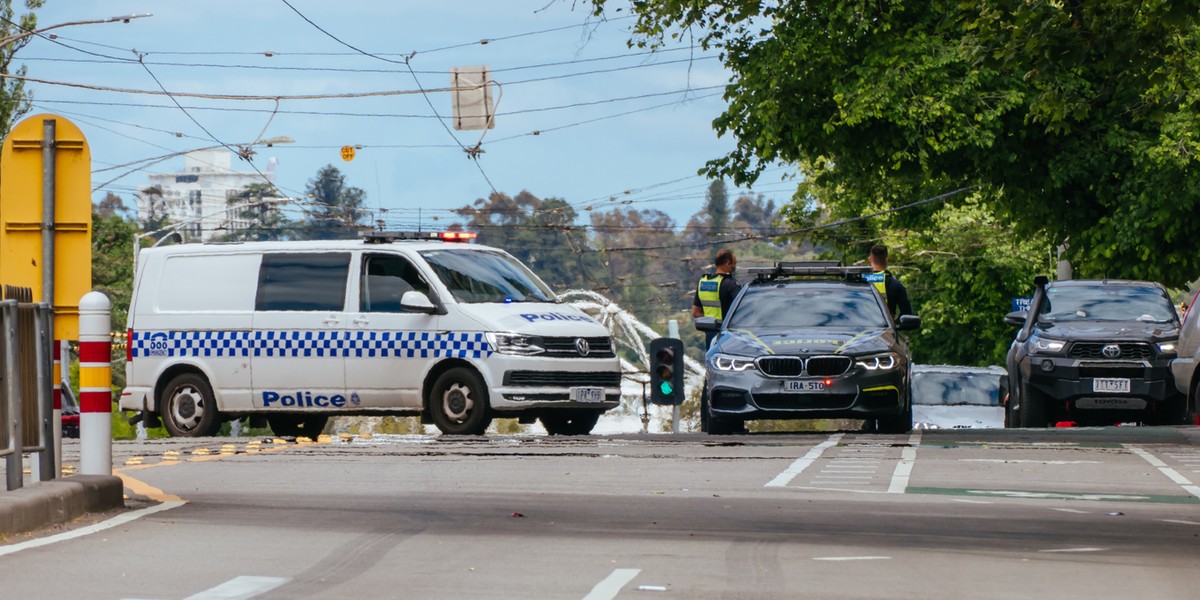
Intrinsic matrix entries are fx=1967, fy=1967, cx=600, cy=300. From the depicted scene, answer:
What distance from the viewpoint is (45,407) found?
10484mm

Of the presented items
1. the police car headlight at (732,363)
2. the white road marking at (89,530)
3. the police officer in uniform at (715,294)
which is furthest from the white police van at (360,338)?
the white road marking at (89,530)

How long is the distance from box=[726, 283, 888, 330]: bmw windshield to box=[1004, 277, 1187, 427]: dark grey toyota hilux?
9.08 ft

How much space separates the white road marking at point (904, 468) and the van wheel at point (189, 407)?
22.7 ft

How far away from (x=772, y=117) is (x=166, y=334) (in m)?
10.2

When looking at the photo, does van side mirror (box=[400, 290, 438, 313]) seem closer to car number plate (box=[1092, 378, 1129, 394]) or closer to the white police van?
the white police van

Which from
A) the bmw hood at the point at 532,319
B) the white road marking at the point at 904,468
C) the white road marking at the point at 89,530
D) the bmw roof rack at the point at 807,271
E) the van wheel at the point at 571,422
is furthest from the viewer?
the bmw roof rack at the point at 807,271

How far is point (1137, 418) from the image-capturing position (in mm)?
22578

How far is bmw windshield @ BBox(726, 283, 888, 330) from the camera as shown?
1902cm

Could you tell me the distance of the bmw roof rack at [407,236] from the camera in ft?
64.3

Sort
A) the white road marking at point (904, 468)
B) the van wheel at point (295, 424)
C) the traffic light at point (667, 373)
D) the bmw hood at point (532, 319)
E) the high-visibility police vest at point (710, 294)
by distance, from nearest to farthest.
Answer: the white road marking at point (904, 468) < the bmw hood at point (532, 319) < the traffic light at point (667, 373) < the van wheel at point (295, 424) < the high-visibility police vest at point (710, 294)

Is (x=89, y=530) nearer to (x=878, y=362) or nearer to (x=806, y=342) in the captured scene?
(x=806, y=342)

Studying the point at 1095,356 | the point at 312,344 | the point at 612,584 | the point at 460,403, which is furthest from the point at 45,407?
the point at 1095,356

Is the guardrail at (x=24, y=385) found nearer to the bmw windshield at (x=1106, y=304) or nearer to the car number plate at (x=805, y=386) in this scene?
the car number plate at (x=805, y=386)

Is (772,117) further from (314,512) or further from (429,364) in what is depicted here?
(314,512)
